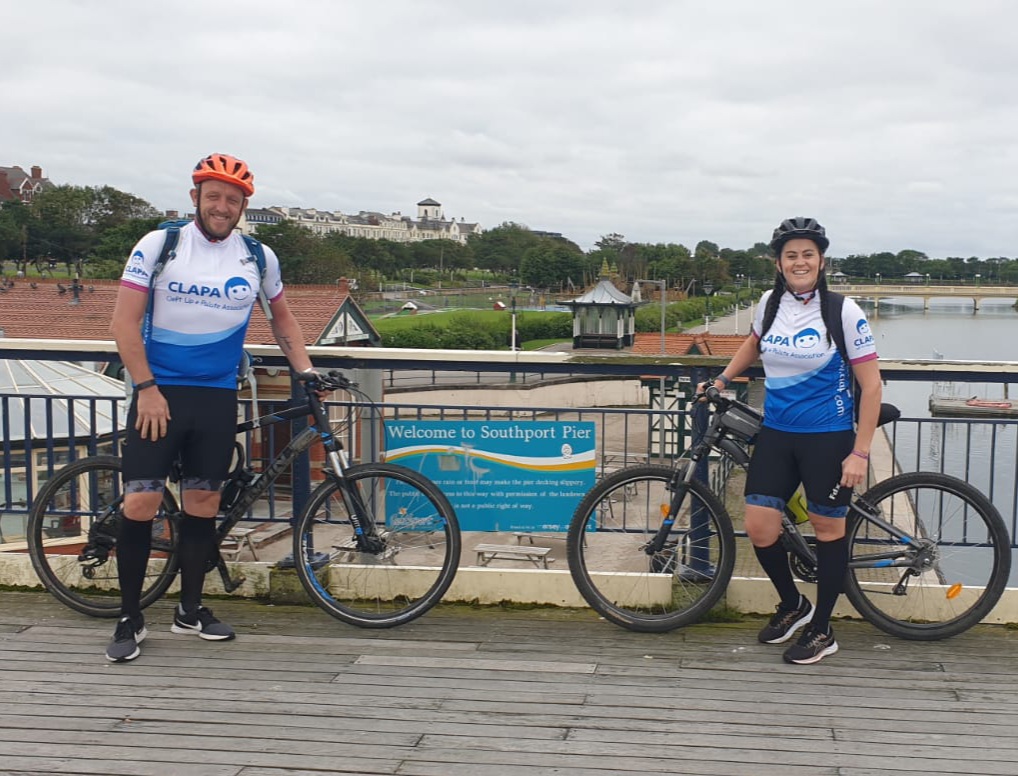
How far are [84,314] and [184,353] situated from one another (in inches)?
1160

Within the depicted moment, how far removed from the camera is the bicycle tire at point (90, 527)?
4391 mm

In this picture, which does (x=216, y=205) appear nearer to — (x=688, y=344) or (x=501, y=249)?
(x=688, y=344)

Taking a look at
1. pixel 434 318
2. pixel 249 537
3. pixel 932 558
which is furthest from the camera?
pixel 434 318

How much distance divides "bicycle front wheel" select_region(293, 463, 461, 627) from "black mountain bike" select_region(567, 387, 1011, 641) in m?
0.59

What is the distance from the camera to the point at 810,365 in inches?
151

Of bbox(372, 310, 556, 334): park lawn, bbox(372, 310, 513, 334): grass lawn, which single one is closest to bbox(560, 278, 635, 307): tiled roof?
bbox(372, 310, 556, 334): park lawn

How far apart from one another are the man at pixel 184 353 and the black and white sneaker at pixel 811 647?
2.43m

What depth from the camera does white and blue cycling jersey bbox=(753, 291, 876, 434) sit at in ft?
12.5

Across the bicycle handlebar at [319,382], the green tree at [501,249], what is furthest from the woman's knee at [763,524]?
the green tree at [501,249]

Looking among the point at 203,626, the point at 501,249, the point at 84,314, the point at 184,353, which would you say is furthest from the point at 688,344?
the point at 501,249

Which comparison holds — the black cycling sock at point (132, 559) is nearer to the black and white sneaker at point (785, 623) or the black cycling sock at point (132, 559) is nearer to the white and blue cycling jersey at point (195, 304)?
the white and blue cycling jersey at point (195, 304)

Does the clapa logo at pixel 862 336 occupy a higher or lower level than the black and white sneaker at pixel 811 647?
higher

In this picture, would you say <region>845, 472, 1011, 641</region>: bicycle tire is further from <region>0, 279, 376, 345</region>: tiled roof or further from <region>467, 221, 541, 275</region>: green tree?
<region>467, 221, 541, 275</region>: green tree

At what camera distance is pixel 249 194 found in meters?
4.02
